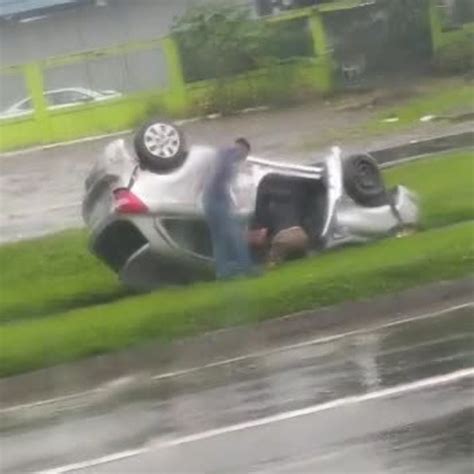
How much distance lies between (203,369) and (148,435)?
6.17 feet

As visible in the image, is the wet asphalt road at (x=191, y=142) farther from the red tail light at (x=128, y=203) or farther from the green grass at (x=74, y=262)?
the red tail light at (x=128, y=203)

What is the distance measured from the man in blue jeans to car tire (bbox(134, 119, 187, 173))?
0.34 m

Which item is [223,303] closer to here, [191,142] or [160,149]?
[160,149]

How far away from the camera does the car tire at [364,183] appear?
13484mm

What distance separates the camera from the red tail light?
1262 centimetres

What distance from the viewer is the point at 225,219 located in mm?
12734

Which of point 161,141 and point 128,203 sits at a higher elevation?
point 161,141

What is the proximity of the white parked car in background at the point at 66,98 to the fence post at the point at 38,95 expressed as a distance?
97 millimetres

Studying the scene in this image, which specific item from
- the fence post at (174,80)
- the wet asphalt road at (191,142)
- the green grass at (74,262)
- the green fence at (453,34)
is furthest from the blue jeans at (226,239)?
the fence post at (174,80)

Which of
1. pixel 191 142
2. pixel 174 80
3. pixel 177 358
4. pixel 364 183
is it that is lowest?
pixel 177 358

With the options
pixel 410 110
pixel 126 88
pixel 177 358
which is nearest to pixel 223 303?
pixel 177 358

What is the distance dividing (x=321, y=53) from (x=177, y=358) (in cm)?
2023

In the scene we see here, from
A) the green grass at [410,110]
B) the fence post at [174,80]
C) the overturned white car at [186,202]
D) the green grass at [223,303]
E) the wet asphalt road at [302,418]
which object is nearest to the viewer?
the wet asphalt road at [302,418]

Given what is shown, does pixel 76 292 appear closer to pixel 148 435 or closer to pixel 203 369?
pixel 203 369
